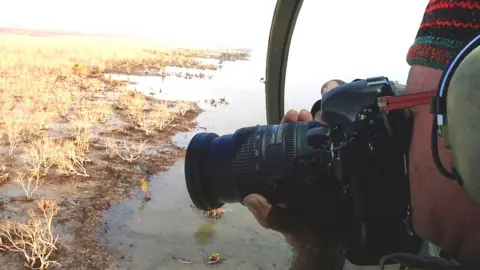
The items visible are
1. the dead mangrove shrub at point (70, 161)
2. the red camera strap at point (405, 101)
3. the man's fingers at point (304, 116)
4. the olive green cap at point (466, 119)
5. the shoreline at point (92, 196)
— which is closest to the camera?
the olive green cap at point (466, 119)

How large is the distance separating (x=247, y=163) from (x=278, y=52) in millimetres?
781

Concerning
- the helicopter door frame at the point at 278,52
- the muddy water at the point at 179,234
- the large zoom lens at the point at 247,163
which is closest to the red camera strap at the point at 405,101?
the large zoom lens at the point at 247,163

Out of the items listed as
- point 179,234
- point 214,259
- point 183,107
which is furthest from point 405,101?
point 183,107

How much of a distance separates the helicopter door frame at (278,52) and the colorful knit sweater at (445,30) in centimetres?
96

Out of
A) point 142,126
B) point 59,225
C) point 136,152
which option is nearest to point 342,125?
point 59,225

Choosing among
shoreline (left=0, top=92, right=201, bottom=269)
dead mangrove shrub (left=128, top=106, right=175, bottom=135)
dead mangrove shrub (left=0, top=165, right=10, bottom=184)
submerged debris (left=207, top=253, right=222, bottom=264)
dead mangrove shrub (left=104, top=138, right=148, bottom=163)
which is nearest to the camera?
shoreline (left=0, top=92, right=201, bottom=269)

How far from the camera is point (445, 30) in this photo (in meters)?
0.62

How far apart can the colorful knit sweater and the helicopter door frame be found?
96 centimetres

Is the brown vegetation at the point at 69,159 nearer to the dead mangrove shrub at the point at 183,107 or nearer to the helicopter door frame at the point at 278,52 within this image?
the dead mangrove shrub at the point at 183,107

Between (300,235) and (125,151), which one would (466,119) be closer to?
(300,235)

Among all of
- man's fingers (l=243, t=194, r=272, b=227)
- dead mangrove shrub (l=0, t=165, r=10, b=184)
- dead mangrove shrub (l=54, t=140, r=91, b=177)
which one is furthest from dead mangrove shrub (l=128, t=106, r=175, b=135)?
man's fingers (l=243, t=194, r=272, b=227)

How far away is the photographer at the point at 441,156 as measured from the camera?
2.01 ft

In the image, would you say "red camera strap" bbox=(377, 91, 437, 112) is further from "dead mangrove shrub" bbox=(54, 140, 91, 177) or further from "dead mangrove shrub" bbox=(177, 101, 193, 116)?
"dead mangrove shrub" bbox=(177, 101, 193, 116)

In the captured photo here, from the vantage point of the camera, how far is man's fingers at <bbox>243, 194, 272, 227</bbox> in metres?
0.96
